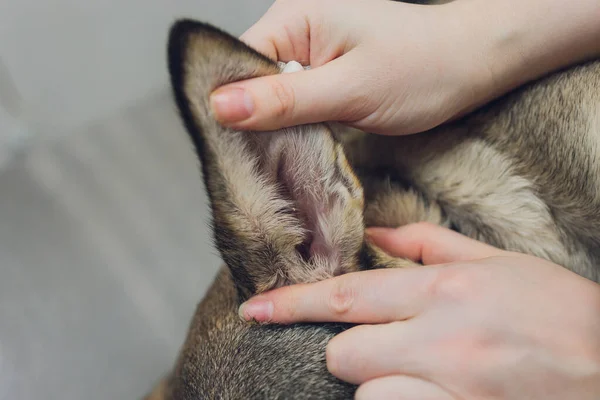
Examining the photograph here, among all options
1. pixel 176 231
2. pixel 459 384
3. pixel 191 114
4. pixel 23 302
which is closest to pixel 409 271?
pixel 459 384

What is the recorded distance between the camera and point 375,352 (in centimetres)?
125

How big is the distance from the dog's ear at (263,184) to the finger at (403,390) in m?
0.32

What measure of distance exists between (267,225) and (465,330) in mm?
499

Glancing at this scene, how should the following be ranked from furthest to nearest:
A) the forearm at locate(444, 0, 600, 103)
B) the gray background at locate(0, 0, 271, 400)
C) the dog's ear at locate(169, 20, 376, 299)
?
the gray background at locate(0, 0, 271, 400), the forearm at locate(444, 0, 600, 103), the dog's ear at locate(169, 20, 376, 299)

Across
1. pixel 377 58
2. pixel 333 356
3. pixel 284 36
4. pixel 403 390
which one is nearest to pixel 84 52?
pixel 284 36

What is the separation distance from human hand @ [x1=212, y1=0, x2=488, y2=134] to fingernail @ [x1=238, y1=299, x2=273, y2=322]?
0.46m

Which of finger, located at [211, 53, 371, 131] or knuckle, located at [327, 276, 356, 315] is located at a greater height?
finger, located at [211, 53, 371, 131]

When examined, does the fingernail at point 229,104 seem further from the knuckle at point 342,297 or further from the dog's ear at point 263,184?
the knuckle at point 342,297

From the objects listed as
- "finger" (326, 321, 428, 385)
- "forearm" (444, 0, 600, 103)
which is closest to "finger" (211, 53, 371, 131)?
"forearm" (444, 0, 600, 103)

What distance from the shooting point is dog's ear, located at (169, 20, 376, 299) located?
3.53ft

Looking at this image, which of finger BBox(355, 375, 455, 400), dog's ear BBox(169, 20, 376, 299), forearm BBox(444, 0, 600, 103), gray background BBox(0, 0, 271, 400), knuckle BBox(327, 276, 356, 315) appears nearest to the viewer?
dog's ear BBox(169, 20, 376, 299)

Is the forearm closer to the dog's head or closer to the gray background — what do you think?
the dog's head

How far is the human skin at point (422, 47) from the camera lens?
1.40 m

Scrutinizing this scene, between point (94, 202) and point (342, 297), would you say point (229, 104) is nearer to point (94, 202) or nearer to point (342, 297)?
point (342, 297)
